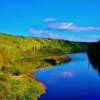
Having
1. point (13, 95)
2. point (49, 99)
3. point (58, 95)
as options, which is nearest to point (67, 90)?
point (58, 95)

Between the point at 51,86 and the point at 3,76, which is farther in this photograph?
the point at 51,86

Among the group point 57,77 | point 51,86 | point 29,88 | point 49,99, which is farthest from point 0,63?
point 49,99

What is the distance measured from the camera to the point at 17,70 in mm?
74625

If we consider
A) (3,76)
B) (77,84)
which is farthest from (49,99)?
(77,84)

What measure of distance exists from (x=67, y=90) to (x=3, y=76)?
36.8 feet

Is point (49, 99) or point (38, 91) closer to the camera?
point (49, 99)

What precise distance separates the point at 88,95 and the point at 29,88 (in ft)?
31.4

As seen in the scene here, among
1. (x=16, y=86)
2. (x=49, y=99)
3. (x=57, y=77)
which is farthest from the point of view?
(x=57, y=77)

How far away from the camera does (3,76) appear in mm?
54344

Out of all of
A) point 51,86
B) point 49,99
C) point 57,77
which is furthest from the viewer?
point 57,77

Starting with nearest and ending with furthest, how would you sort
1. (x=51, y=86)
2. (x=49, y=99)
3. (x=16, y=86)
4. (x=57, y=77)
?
(x=49, y=99) < (x=16, y=86) < (x=51, y=86) < (x=57, y=77)

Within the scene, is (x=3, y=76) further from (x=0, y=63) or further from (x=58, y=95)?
(x=0, y=63)

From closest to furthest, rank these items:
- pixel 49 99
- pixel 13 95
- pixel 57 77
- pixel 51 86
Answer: pixel 13 95, pixel 49 99, pixel 51 86, pixel 57 77

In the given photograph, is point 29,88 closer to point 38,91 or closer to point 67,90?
point 38,91
